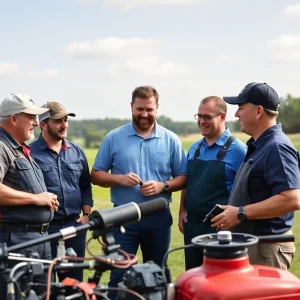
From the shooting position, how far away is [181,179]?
17.8 ft

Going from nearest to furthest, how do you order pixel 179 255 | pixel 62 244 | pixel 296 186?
pixel 62 244, pixel 296 186, pixel 179 255

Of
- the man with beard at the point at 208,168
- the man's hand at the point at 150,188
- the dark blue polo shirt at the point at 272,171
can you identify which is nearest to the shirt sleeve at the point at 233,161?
the man with beard at the point at 208,168

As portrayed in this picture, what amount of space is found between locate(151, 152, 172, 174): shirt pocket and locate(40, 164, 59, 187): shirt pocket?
947 millimetres

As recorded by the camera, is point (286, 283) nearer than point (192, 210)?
Yes

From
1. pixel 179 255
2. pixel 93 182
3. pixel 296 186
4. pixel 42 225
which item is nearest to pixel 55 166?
pixel 93 182

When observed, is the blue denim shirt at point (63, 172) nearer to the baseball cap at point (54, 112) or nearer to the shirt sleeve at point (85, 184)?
the shirt sleeve at point (85, 184)

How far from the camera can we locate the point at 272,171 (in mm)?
3857

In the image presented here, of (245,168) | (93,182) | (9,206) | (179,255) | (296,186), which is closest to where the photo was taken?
(296,186)

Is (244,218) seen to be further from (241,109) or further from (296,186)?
(241,109)

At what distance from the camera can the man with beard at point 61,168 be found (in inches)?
211

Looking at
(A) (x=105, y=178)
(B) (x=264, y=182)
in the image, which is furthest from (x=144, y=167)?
(B) (x=264, y=182)

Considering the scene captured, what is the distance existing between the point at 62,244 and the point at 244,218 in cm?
204

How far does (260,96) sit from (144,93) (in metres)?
1.53

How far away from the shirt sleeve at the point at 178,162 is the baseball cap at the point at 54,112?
110 cm
